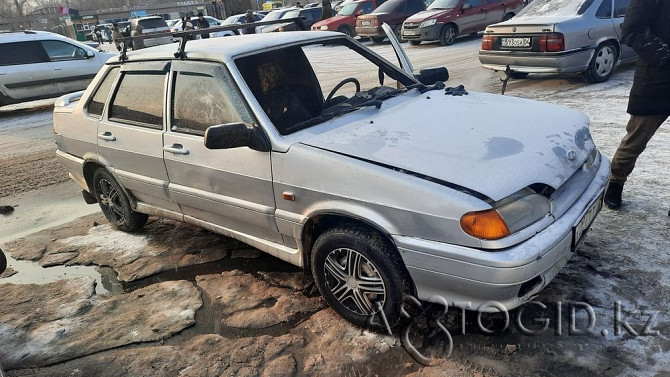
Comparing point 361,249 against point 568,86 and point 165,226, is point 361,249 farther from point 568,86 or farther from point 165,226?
point 568,86

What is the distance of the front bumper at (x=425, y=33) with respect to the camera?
14758 millimetres

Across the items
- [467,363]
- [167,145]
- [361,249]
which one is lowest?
[467,363]

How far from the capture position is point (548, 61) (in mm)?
7543

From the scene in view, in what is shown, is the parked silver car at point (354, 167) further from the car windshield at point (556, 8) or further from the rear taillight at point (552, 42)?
the car windshield at point (556, 8)

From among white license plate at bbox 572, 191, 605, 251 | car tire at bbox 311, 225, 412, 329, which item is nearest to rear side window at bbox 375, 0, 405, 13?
white license plate at bbox 572, 191, 605, 251

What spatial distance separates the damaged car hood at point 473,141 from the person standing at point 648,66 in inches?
28.1

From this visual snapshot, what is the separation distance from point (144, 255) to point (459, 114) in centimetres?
268

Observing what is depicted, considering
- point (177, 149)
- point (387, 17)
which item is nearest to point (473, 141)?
point (177, 149)

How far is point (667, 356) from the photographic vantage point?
7.63 feet

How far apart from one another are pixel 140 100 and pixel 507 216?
2786 mm

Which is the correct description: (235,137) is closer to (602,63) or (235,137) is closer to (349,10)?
(602,63)

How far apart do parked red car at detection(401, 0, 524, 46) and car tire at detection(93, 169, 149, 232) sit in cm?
1243

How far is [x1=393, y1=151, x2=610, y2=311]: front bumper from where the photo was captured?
2.21 m

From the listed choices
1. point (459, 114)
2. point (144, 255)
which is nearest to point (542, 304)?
point (459, 114)
